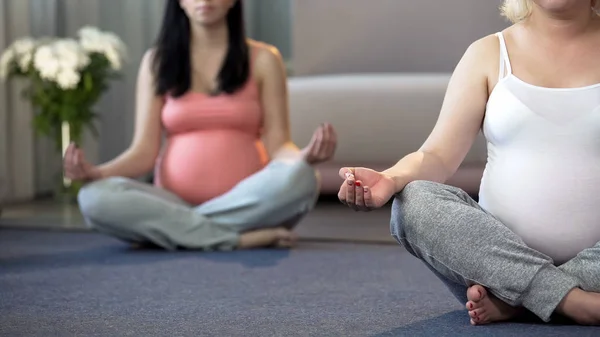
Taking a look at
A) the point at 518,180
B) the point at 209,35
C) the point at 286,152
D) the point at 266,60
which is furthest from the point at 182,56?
the point at 518,180

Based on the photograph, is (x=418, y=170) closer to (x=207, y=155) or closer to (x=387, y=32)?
(x=207, y=155)

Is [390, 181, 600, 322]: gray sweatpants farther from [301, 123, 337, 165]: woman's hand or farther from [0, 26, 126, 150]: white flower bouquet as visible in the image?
[0, 26, 126, 150]: white flower bouquet

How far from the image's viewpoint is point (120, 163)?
2.48 metres

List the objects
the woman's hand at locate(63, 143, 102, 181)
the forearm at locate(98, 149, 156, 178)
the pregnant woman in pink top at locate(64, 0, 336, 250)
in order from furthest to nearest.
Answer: the forearm at locate(98, 149, 156, 178) < the pregnant woman in pink top at locate(64, 0, 336, 250) < the woman's hand at locate(63, 143, 102, 181)

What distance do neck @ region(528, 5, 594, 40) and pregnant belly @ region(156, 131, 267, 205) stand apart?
111 centimetres

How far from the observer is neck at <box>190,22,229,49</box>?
2.53 m

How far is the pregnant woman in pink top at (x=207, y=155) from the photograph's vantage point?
7.75 ft

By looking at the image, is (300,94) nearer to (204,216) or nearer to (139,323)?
(204,216)

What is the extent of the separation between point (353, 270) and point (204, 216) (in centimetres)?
51

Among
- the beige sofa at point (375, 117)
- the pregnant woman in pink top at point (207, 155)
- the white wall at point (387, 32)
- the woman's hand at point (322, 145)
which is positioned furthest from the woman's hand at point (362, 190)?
the white wall at point (387, 32)

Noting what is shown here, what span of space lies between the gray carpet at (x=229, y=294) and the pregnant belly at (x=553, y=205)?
128 millimetres

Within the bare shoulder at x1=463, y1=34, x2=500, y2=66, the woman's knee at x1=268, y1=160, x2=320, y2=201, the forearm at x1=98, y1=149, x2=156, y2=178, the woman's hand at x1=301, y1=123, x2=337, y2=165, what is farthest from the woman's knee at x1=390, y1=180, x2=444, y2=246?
the forearm at x1=98, y1=149, x2=156, y2=178

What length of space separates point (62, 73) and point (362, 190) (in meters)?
2.34

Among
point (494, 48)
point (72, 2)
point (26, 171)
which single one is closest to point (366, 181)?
point (494, 48)
